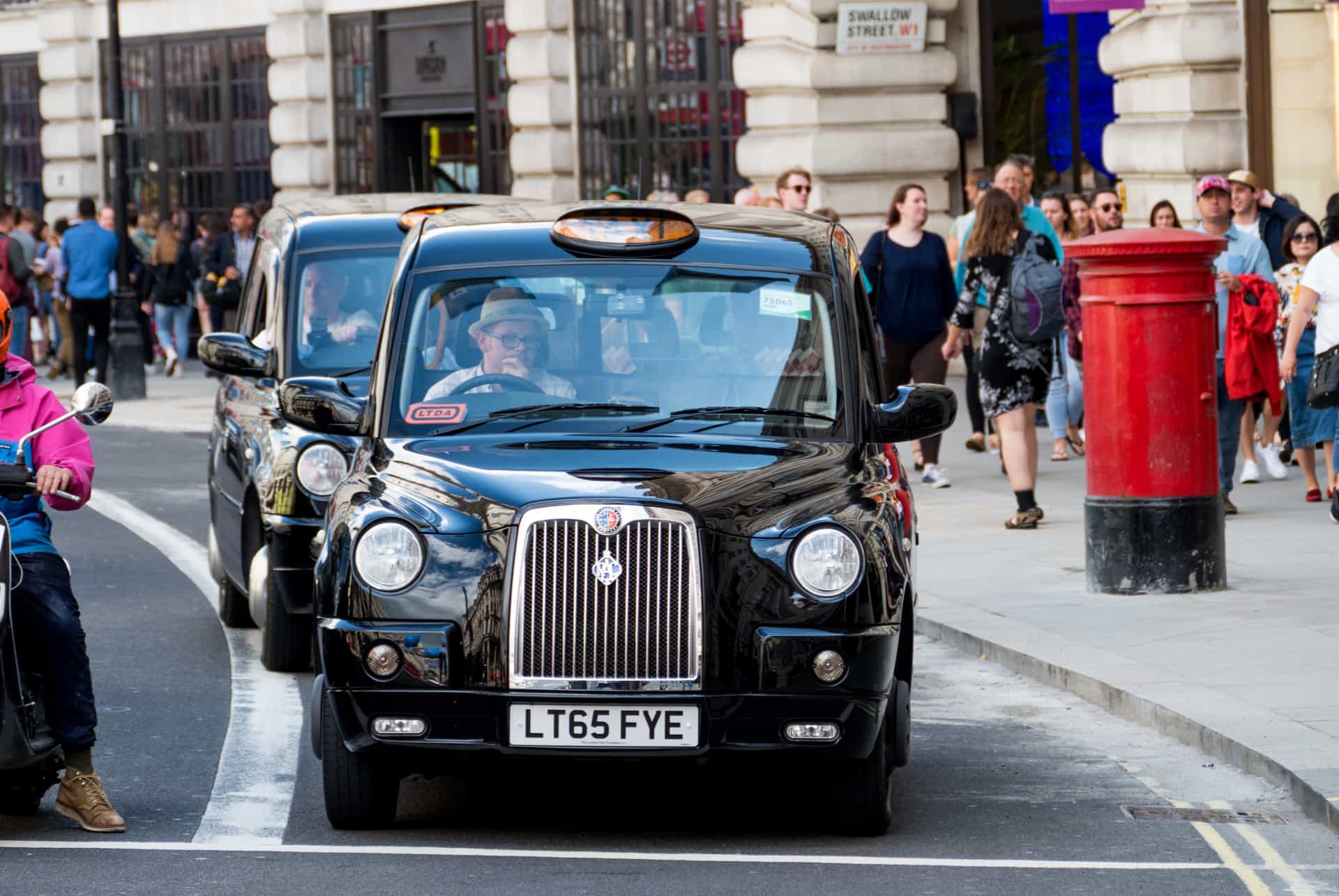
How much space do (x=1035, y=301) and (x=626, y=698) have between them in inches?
273

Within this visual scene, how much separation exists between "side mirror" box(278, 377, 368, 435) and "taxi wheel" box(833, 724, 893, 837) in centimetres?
178

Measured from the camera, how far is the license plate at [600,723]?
6.16 meters

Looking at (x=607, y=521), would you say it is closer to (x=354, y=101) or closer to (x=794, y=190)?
(x=794, y=190)

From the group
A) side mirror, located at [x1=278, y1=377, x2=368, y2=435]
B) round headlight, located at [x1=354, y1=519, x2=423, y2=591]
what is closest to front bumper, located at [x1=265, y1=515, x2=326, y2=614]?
side mirror, located at [x1=278, y1=377, x2=368, y2=435]

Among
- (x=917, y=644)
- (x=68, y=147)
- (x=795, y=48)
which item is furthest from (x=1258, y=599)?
(x=68, y=147)

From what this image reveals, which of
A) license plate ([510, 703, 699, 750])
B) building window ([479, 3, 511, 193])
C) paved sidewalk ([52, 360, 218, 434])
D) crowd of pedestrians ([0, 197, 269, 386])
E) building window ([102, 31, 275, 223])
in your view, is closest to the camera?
license plate ([510, 703, 699, 750])

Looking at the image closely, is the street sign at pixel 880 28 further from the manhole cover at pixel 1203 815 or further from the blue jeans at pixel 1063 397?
the manhole cover at pixel 1203 815

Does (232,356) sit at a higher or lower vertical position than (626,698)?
higher

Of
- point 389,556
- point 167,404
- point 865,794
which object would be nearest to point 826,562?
point 865,794

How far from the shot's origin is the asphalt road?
6066 mm

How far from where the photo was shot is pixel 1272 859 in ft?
20.8

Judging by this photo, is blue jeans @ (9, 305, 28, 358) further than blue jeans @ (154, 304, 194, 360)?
No

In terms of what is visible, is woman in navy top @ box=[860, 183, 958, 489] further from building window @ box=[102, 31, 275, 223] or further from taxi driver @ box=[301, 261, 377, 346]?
building window @ box=[102, 31, 275, 223]

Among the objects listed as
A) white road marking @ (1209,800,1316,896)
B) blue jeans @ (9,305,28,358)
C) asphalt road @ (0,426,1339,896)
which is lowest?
white road marking @ (1209,800,1316,896)
